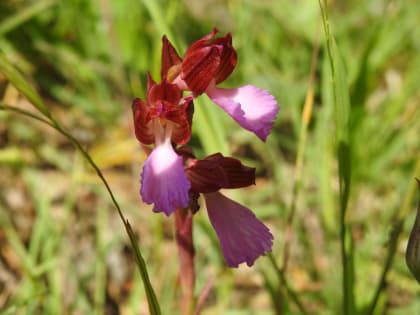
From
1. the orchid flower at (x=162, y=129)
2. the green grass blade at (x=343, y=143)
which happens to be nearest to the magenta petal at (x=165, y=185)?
the orchid flower at (x=162, y=129)

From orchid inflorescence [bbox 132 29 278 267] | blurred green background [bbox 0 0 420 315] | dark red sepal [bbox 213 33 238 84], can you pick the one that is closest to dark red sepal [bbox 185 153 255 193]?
orchid inflorescence [bbox 132 29 278 267]

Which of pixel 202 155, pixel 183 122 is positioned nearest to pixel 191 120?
pixel 183 122

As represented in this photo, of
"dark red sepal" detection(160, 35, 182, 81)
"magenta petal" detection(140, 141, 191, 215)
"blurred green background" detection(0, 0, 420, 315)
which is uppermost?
"blurred green background" detection(0, 0, 420, 315)

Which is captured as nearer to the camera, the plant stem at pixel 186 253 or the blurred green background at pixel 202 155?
the plant stem at pixel 186 253

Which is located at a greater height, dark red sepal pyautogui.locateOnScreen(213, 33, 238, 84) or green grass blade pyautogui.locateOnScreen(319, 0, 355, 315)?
dark red sepal pyautogui.locateOnScreen(213, 33, 238, 84)

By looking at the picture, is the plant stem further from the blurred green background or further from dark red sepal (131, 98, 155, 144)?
the blurred green background

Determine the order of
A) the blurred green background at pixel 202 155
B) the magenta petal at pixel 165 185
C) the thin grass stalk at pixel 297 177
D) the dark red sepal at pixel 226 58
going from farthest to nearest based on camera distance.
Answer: the blurred green background at pixel 202 155, the thin grass stalk at pixel 297 177, the dark red sepal at pixel 226 58, the magenta petal at pixel 165 185

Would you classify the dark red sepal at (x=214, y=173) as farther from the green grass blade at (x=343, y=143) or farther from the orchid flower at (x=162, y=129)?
the green grass blade at (x=343, y=143)
